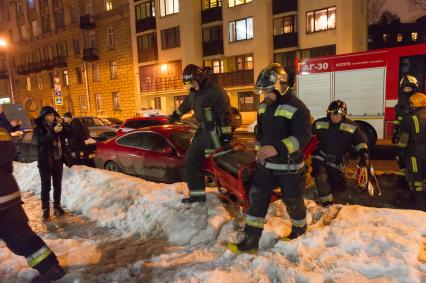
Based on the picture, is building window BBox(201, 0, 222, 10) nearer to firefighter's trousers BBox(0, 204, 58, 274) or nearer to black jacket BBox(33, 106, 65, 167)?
black jacket BBox(33, 106, 65, 167)

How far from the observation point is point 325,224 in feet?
12.9

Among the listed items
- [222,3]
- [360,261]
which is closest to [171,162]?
[360,261]

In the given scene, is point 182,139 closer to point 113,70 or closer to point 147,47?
point 147,47

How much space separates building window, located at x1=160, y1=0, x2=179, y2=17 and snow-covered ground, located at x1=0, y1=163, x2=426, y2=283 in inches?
1118

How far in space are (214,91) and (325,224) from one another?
215 cm

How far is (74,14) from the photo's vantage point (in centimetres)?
3803

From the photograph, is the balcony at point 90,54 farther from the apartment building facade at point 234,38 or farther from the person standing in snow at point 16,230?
the person standing in snow at point 16,230

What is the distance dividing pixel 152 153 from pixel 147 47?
1085 inches

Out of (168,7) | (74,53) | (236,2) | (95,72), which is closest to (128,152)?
(236,2)

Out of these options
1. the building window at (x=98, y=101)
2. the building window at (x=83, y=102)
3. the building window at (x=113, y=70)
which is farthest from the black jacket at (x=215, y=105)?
the building window at (x=83, y=102)

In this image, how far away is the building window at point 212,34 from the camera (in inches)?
1151

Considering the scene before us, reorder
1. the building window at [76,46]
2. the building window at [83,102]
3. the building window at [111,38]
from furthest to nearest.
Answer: the building window at [83,102]
the building window at [76,46]
the building window at [111,38]

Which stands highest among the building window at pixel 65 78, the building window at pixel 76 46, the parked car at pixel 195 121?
the building window at pixel 76 46

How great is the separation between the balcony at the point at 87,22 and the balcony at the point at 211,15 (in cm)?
1288
